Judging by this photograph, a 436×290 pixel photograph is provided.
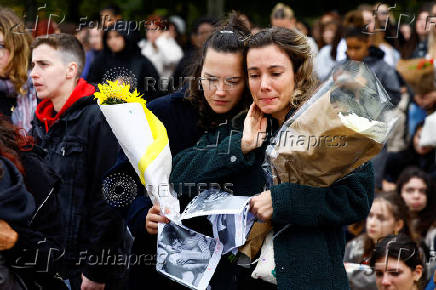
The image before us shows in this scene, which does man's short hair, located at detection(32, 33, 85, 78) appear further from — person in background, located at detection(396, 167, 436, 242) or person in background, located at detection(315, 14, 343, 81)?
person in background, located at detection(396, 167, 436, 242)

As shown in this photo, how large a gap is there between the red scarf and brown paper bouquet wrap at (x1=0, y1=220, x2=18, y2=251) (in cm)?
136

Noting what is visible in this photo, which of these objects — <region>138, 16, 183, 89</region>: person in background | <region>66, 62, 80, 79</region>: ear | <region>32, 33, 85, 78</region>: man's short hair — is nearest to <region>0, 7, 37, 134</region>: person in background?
<region>32, 33, 85, 78</region>: man's short hair

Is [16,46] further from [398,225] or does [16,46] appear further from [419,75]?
[419,75]

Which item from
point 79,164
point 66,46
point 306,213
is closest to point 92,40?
point 66,46

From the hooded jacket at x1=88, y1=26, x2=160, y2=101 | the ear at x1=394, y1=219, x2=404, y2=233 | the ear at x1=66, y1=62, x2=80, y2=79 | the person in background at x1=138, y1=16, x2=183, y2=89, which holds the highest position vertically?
the person in background at x1=138, y1=16, x2=183, y2=89

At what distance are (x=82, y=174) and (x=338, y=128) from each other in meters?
2.11

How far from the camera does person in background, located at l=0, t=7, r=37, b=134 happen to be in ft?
16.9

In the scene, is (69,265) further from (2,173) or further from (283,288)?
(283,288)

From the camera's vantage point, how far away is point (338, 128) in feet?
9.43

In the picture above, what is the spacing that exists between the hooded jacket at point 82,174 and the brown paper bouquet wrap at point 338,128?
1800mm

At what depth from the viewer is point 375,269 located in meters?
4.90

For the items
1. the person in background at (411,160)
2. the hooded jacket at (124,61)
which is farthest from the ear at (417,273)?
the hooded jacket at (124,61)

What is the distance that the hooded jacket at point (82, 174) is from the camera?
177 inches

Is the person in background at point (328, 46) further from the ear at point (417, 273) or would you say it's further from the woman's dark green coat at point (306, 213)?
the woman's dark green coat at point (306, 213)
